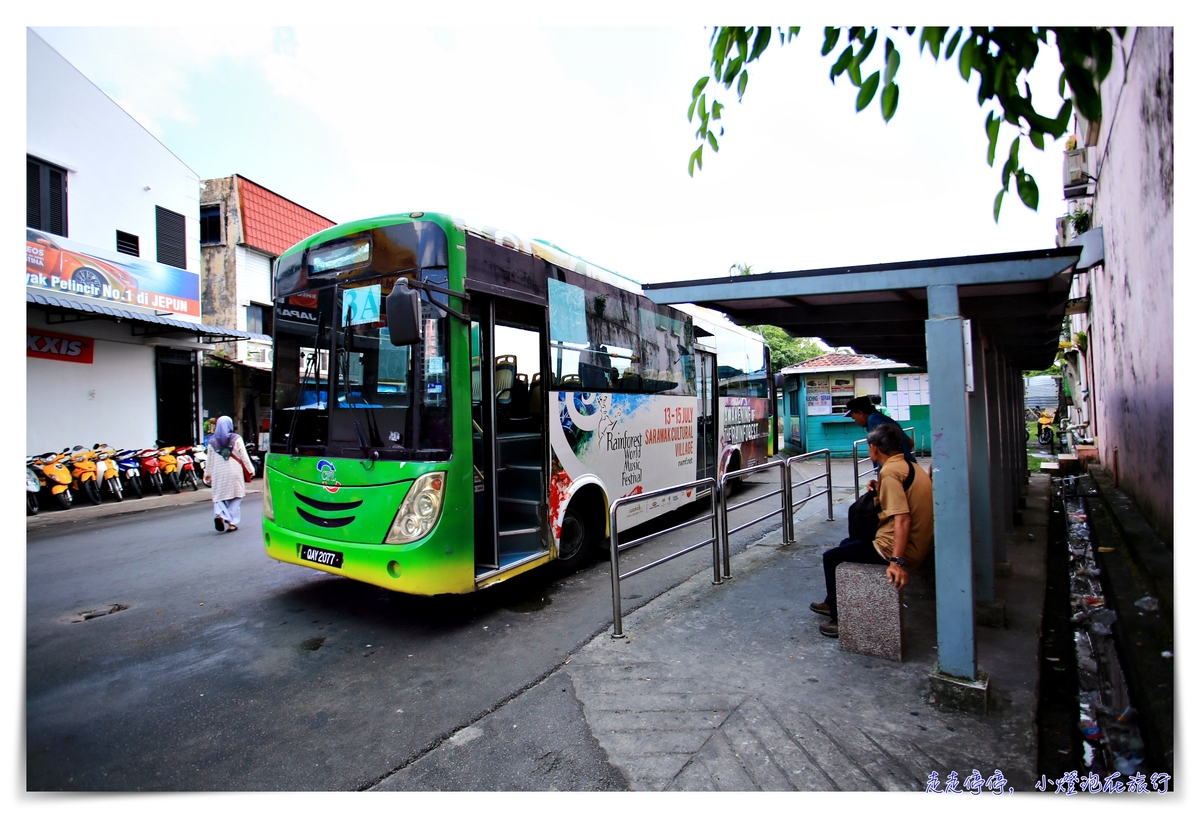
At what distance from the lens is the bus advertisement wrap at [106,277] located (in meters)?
11.8

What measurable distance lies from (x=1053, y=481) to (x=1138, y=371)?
752 centimetres

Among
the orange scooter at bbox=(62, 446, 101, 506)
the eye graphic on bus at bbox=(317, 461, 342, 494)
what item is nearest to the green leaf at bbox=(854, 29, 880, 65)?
the eye graphic on bus at bbox=(317, 461, 342, 494)

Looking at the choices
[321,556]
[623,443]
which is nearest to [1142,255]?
[623,443]

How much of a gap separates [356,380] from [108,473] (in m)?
9.99

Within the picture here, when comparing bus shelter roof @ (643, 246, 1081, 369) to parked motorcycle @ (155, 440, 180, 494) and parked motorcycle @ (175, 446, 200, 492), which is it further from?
parked motorcycle @ (175, 446, 200, 492)

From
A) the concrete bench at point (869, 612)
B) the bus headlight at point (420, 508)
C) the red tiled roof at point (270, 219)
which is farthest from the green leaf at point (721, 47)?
the red tiled roof at point (270, 219)

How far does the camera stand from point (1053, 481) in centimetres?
1223

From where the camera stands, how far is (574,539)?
6547 mm

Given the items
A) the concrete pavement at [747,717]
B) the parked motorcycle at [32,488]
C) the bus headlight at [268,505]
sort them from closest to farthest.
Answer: the concrete pavement at [747,717] → the bus headlight at [268,505] → the parked motorcycle at [32,488]

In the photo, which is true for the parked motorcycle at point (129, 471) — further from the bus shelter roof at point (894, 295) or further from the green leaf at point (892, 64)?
the green leaf at point (892, 64)

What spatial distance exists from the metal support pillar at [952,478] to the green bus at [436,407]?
307cm

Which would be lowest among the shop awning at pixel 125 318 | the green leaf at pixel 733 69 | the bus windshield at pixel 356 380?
the bus windshield at pixel 356 380

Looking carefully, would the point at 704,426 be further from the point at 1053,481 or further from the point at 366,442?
the point at 1053,481

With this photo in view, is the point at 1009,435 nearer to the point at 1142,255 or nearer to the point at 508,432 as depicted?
the point at 1142,255
